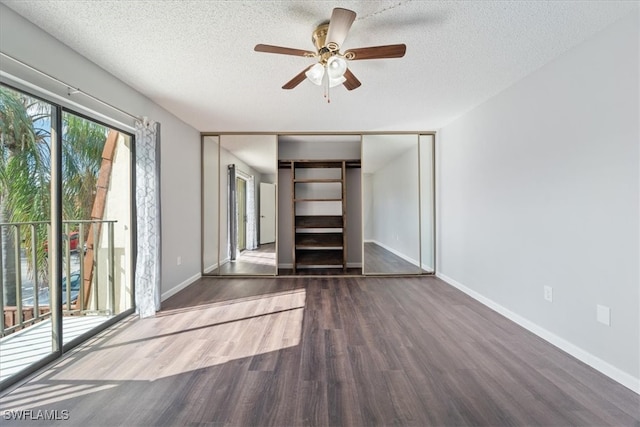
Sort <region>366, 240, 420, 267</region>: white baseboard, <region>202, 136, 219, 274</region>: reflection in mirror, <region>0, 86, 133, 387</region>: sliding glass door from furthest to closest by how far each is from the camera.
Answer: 1. <region>366, 240, 420, 267</region>: white baseboard
2. <region>202, 136, 219, 274</region>: reflection in mirror
3. <region>0, 86, 133, 387</region>: sliding glass door

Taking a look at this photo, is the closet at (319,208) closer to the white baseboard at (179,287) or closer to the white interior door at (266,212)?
the white interior door at (266,212)

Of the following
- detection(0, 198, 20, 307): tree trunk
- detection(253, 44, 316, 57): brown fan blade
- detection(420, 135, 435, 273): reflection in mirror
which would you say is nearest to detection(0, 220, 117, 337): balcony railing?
detection(0, 198, 20, 307): tree trunk

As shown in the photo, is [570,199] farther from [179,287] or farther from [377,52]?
[179,287]

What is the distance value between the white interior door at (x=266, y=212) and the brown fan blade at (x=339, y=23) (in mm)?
3479

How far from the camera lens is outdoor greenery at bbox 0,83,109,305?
5.91ft

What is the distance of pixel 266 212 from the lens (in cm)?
Result: 524

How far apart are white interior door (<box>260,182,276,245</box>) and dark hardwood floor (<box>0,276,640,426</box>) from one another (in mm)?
2300

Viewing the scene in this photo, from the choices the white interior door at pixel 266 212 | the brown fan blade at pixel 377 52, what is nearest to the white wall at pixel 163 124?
the white interior door at pixel 266 212

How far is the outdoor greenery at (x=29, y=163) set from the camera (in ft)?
5.91

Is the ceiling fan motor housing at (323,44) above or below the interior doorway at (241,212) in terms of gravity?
above

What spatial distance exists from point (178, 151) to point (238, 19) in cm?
234

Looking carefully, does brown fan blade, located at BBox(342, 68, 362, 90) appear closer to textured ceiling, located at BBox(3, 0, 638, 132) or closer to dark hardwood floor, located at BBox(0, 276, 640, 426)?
Answer: textured ceiling, located at BBox(3, 0, 638, 132)

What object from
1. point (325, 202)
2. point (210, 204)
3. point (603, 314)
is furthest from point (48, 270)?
point (603, 314)

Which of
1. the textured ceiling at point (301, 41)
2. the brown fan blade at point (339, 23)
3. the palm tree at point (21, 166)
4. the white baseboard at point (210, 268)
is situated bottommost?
the white baseboard at point (210, 268)
